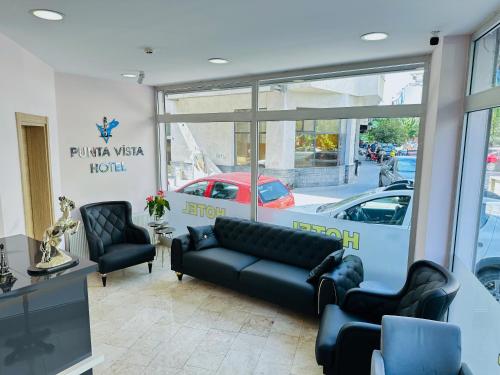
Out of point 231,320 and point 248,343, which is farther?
point 231,320

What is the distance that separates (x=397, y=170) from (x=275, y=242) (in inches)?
65.5

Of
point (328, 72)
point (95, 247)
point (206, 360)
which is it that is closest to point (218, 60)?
point (328, 72)

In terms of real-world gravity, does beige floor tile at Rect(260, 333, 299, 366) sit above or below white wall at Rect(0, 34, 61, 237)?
below

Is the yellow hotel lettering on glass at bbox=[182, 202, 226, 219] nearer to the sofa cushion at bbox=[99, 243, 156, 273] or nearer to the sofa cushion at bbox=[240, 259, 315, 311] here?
the sofa cushion at bbox=[99, 243, 156, 273]

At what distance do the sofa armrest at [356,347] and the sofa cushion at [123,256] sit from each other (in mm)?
3090

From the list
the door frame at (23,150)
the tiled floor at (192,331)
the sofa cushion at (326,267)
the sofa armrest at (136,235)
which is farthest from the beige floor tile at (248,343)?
the door frame at (23,150)

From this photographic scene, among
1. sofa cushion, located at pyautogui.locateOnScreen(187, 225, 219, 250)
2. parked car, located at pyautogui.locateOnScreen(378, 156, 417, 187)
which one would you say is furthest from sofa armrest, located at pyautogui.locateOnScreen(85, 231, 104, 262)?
parked car, located at pyautogui.locateOnScreen(378, 156, 417, 187)

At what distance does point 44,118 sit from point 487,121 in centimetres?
446

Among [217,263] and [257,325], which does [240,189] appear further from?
[257,325]

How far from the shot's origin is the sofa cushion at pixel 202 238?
4.58m

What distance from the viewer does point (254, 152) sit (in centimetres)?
475

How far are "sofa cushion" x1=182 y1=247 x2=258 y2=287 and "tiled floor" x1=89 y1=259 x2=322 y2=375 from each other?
23 cm

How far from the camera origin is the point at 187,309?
386 centimetres

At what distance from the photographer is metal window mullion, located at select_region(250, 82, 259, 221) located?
4.62 meters
